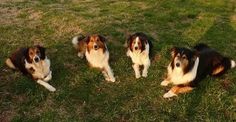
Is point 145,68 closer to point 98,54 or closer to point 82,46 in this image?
point 98,54

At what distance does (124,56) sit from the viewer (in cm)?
941

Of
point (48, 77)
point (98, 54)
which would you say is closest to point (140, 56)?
point (98, 54)

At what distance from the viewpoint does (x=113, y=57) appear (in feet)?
30.9

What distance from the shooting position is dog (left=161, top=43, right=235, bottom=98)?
7.49 meters

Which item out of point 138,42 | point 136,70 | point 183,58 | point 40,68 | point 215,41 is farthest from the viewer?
point 215,41

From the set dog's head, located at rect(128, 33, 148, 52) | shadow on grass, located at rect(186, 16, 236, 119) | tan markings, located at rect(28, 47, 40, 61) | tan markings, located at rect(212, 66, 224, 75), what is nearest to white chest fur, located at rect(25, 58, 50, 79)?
tan markings, located at rect(28, 47, 40, 61)

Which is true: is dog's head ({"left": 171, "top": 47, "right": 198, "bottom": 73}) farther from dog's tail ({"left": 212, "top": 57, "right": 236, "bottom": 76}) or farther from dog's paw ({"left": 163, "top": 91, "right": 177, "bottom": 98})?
dog's tail ({"left": 212, "top": 57, "right": 236, "bottom": 76})

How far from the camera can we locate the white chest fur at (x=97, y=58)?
28.1 feet

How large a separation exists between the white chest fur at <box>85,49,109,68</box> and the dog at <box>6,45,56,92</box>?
0.89m

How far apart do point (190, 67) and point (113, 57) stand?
2.31 metres

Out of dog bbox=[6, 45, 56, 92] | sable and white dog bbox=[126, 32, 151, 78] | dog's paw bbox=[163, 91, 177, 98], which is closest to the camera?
dog's paw bbox=[163, 91, 177, 98]

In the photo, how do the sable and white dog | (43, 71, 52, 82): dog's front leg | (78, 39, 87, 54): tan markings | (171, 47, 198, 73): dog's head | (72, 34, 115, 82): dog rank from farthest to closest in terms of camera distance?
(78, 39, 87, 54): tan markings
the sable and white dog
(72, 34, 115, 82): dog
(43, 71, 52, 82): dog's front leg
(171, 47, 198, 73): dog's head

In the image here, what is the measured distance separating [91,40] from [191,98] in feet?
7.50

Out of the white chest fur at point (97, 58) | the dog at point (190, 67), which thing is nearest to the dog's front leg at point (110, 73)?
the white chest fur at point (97, 58)
